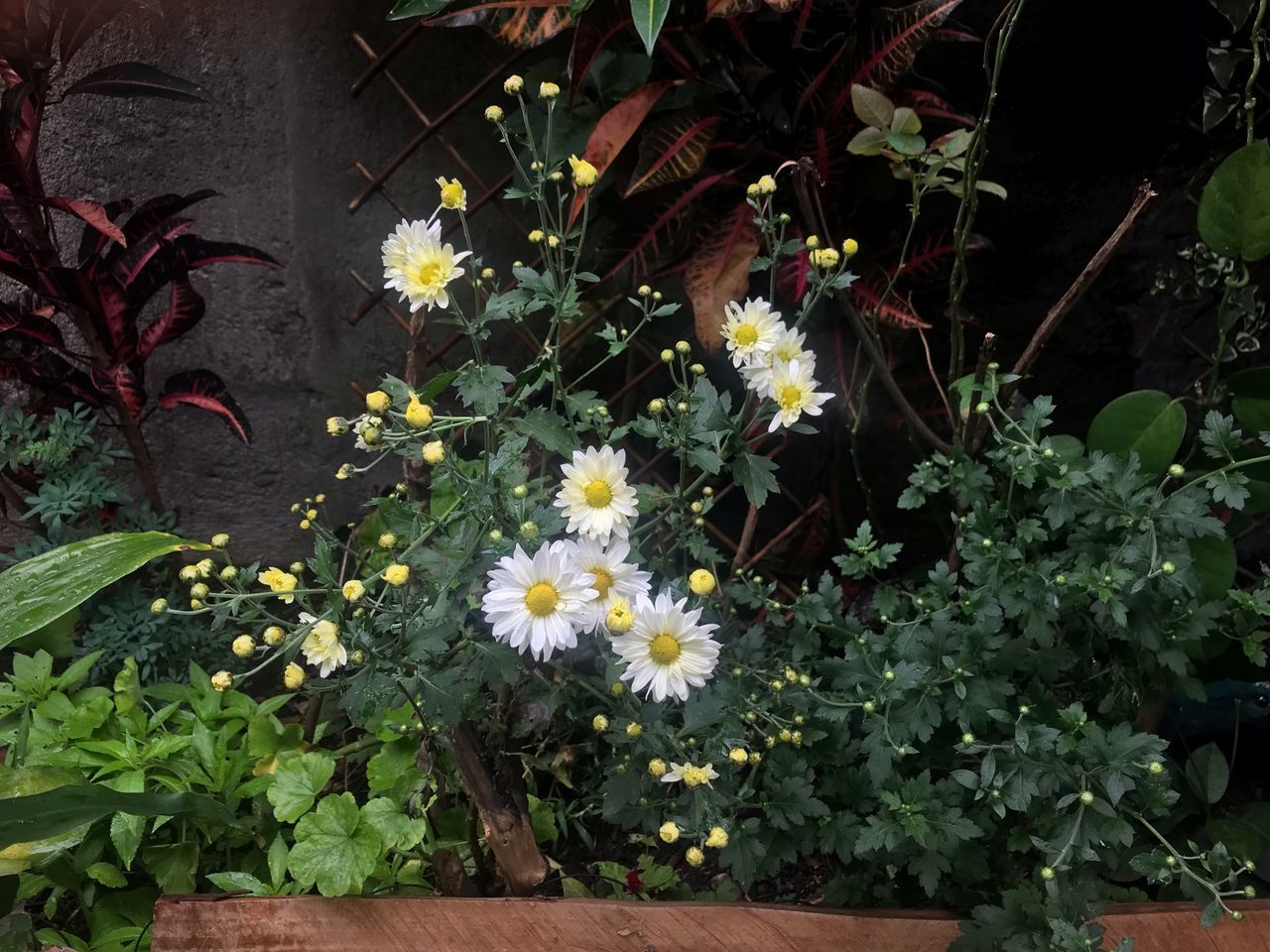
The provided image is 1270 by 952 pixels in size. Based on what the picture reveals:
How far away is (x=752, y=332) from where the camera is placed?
101 centimetres

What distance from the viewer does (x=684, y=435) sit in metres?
1.02

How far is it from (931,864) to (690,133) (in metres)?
1.08

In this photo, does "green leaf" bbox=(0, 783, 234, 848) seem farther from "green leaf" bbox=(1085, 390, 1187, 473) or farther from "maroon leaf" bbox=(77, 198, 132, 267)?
"green leaf" bbox=(1085, 390, 1187, 473)

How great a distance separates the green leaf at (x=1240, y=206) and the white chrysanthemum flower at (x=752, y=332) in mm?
710

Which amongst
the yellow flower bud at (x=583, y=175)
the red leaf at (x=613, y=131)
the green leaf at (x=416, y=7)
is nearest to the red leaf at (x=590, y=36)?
the red leaf at (x=613, y=131)

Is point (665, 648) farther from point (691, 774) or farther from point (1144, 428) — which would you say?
point (1144, 428)

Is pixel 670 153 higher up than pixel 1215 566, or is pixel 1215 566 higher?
pixel 670 153

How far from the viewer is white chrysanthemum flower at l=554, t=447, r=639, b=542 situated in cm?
93

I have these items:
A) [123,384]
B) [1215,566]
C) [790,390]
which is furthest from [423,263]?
[1215,566]

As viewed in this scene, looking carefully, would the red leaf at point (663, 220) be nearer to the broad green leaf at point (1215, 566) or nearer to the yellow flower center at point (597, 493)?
the yellow flower center at point (597, 493)

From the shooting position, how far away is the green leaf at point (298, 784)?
128cm

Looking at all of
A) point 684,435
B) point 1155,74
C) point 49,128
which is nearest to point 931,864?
point 684,435

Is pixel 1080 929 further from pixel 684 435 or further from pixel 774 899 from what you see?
pixel 684 435

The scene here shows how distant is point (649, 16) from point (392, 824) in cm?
107
